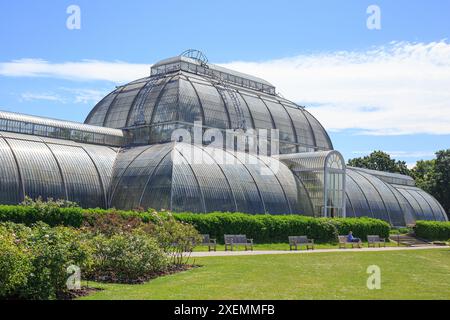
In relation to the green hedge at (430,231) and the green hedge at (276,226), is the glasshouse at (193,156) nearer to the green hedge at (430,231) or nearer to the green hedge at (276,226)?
the green hedge at (276,226)

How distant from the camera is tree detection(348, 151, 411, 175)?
11569cm

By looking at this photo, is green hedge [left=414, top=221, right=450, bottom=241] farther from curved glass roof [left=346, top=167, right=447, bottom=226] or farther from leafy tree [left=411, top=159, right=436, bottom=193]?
leafy tree [left=411, top=159, right=436, bottom=193]

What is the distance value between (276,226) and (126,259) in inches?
1049

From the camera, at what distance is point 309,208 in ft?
200

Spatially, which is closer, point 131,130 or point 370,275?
point 370,275

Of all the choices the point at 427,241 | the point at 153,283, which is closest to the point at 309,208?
the point at 427,241

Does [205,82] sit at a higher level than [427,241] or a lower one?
higher

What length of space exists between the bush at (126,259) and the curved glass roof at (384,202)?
45.9m

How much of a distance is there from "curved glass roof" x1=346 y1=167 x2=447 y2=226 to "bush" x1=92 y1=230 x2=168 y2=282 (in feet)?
150

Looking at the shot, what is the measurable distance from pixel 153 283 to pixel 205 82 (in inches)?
1923

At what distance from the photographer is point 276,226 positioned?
48.1 metres

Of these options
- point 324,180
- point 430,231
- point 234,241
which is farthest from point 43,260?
point 430,231

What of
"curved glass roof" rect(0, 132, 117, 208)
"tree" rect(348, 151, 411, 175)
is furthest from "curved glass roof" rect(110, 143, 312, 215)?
"tree" rect(348, 151, 411, 175)
